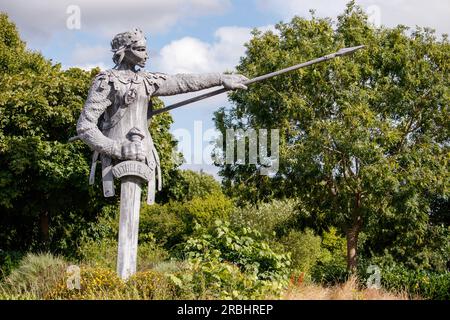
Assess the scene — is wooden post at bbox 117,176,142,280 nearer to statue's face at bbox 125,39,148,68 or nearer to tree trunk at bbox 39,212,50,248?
statue's face at bbox 125,39,148,68

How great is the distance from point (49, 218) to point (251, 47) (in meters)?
7.93

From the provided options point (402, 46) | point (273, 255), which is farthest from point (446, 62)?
point (273, 255)

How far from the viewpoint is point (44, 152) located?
1914 centimetres

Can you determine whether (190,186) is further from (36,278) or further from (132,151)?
(132,151)

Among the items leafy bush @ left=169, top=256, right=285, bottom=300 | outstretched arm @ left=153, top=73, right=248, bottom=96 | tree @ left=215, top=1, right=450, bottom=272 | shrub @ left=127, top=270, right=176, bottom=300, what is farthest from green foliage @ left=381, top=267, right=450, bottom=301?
shrub @ left=127, top=270, right=176, bottom=300

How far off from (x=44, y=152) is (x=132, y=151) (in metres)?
7.68

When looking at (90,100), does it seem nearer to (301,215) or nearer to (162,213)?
(301,215)

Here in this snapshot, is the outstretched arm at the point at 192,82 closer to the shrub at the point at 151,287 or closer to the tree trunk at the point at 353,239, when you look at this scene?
the shrub at the point at 151,287

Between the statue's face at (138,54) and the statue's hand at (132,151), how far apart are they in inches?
56.1

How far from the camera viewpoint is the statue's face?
41.1 feet

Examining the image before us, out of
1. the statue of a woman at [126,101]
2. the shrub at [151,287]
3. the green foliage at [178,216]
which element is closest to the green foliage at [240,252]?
the statue of a woman at [126,101]

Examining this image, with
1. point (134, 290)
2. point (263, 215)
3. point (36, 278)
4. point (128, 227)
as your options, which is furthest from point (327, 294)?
point (263, 215)

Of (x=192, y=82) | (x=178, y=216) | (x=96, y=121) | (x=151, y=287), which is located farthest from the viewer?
(x=178, y=216)

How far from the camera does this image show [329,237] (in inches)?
1291
